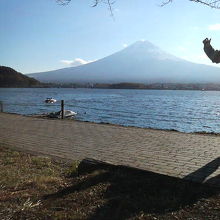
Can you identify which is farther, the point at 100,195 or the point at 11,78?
the point at 11,78

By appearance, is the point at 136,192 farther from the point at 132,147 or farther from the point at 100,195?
the point at 132,147

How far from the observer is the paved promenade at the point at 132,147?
18.6 ft

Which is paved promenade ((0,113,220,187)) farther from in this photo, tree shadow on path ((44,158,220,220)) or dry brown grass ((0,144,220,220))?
dry brown grass ((0,144,220,220))

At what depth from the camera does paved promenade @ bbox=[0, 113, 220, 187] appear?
18.6 ft

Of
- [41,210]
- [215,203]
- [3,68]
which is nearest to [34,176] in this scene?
[41,210]

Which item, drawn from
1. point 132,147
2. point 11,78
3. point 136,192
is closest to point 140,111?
point 132,147

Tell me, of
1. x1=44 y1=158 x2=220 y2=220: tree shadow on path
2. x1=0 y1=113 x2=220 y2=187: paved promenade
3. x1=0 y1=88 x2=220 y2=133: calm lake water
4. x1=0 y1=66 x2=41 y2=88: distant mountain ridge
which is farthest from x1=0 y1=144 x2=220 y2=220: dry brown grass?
x1=0 y1=66 x2=41 y2=88: distant mountain ridge

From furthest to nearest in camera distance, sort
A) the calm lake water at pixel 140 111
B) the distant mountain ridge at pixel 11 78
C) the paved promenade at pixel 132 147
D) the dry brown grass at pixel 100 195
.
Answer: the distant mountain ridge at pixel 11 78, the calm lake water at pixel 140 111, the paved promenade at pixel 132 147, the dry brown grass at pixel 100 195

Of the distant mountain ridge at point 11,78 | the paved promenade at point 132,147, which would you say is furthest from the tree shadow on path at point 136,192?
the distant mountain ridge at point 11,78

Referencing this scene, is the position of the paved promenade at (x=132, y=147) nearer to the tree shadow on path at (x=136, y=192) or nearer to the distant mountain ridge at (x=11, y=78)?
the tree shadow on path at (x=136, y=192)

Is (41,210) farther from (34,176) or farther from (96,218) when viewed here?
(34,176)

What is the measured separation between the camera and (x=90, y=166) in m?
5.41

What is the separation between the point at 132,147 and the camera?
7.68m

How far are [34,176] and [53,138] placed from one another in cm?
398
